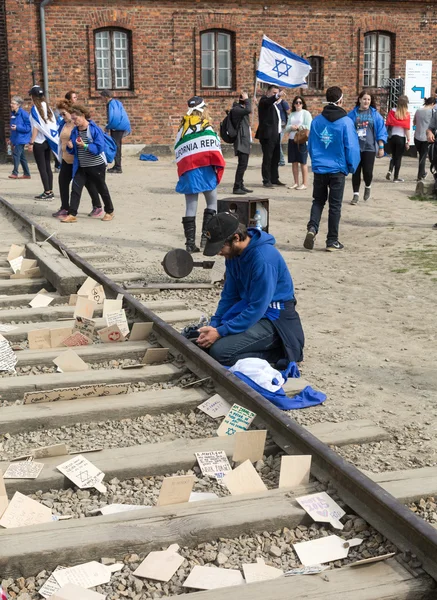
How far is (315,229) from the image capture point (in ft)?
34.1

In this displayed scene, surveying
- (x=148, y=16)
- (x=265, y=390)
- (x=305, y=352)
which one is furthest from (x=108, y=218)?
(x=148, y=16)

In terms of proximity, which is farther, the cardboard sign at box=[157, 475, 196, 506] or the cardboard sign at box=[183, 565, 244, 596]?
the cardboard sign at box=[157, 475, 196, 506]

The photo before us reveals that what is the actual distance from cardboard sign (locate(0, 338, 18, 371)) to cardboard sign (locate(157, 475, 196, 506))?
2258 millimetres

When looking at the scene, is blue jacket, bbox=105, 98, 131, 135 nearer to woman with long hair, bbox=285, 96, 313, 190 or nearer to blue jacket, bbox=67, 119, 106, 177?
woman with long hair, bbox=285, 96, 313, 190

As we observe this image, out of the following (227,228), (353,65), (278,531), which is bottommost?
(278,531)

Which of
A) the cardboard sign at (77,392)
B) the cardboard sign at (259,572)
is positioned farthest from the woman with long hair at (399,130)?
the cardboard sign at (259,572)

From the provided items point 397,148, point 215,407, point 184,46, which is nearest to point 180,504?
point 215,407

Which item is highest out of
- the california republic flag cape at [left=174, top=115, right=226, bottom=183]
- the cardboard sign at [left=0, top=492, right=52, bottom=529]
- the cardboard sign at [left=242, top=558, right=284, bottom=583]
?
the california republic flag cape at [left=174, top=115, right=226, bottom=183]

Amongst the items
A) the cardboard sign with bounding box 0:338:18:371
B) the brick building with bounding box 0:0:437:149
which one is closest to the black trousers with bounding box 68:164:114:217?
the cardboard sign with bounding box 0:338:18:371

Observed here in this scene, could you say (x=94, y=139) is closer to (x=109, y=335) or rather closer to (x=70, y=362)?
(x=109, y=335)

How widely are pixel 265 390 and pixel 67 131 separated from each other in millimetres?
7770

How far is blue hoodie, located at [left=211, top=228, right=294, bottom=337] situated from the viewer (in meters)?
5.48

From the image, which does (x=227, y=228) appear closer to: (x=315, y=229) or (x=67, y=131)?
(x=315, y=229)

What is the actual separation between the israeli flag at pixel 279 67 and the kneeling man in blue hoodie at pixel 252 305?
A: 1452 cm
